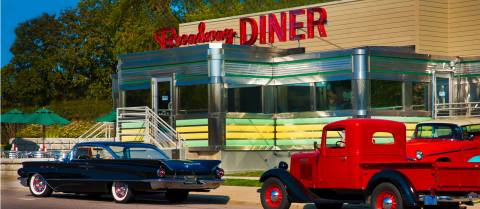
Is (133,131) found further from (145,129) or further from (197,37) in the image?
(197,37)

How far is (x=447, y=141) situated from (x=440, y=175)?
801cm

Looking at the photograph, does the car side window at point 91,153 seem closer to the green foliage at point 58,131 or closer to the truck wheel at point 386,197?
the truck wheel at point 386,197

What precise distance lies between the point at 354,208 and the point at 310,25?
19258 millimetres

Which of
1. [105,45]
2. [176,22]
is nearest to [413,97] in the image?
[176,22]

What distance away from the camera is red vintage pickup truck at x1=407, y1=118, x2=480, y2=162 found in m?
23.6

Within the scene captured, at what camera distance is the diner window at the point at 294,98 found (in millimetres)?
34531

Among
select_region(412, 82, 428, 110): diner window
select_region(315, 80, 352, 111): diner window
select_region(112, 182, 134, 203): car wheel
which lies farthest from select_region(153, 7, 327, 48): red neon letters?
select_region(112, 182, 134, 203): car wheel

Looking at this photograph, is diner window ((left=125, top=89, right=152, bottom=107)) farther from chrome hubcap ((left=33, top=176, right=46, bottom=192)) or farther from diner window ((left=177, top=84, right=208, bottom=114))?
chrome hubcap ((left=33, top=176, right=46, bottom=192))

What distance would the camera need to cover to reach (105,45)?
2904 inches

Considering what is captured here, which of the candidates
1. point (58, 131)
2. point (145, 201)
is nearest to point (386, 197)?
point (145, 201)

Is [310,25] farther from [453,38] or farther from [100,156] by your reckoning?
[100,156]

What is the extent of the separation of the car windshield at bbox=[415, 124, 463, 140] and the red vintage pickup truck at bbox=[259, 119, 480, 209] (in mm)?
6102

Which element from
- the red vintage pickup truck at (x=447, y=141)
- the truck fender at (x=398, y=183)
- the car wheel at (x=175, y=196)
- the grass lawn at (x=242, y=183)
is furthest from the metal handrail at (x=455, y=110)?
the truck fender at (x=398, y=183)

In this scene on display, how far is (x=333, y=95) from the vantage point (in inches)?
1320
